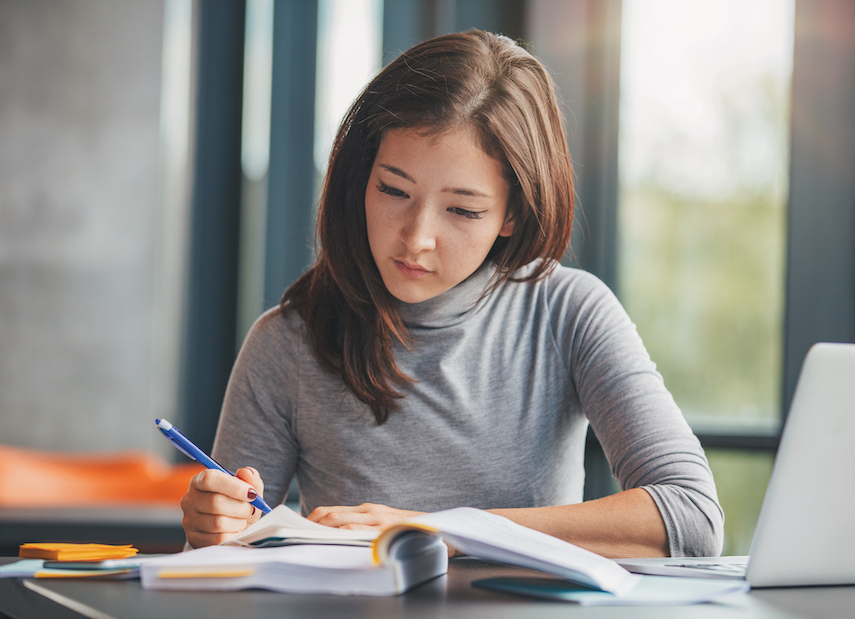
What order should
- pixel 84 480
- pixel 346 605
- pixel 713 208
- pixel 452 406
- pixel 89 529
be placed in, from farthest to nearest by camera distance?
pixel 84 480 < pixel 713 208 < pixel 89 529 < pixel 452 406 < pixel 346 605

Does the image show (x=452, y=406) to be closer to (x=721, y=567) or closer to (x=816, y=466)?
(x=721, y=567)

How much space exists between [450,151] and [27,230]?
2156 mm

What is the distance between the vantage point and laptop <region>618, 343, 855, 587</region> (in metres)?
0.60

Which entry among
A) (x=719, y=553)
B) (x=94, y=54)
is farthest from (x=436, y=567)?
(x=94, y=54)

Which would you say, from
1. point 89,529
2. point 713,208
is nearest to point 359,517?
point 89,529

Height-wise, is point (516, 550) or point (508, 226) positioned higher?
point (508, 226)

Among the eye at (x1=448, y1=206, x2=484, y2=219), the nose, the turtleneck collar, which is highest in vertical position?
the eye at (x1=448, y1=206, x2=484, y2=219)

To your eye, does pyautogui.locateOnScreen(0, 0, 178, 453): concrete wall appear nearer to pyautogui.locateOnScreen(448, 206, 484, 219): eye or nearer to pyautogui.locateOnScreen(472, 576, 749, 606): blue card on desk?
pyautogui.locateOnScreen(448, 206, 484, 219): eye

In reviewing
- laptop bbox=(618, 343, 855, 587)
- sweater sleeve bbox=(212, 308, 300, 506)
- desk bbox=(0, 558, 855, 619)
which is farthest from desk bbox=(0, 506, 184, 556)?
laptop bbox=(618, 343, 855, 587)

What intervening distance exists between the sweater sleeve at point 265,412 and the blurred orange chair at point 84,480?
1316 mm

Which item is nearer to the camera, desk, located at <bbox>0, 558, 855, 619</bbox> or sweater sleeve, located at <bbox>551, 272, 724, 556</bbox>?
desk, located at <bbox>0, 558, 855, 619</bbox>

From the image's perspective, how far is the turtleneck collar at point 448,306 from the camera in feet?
3.99

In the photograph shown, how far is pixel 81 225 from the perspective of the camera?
267 centimetres

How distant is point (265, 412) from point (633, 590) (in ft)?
2.37
